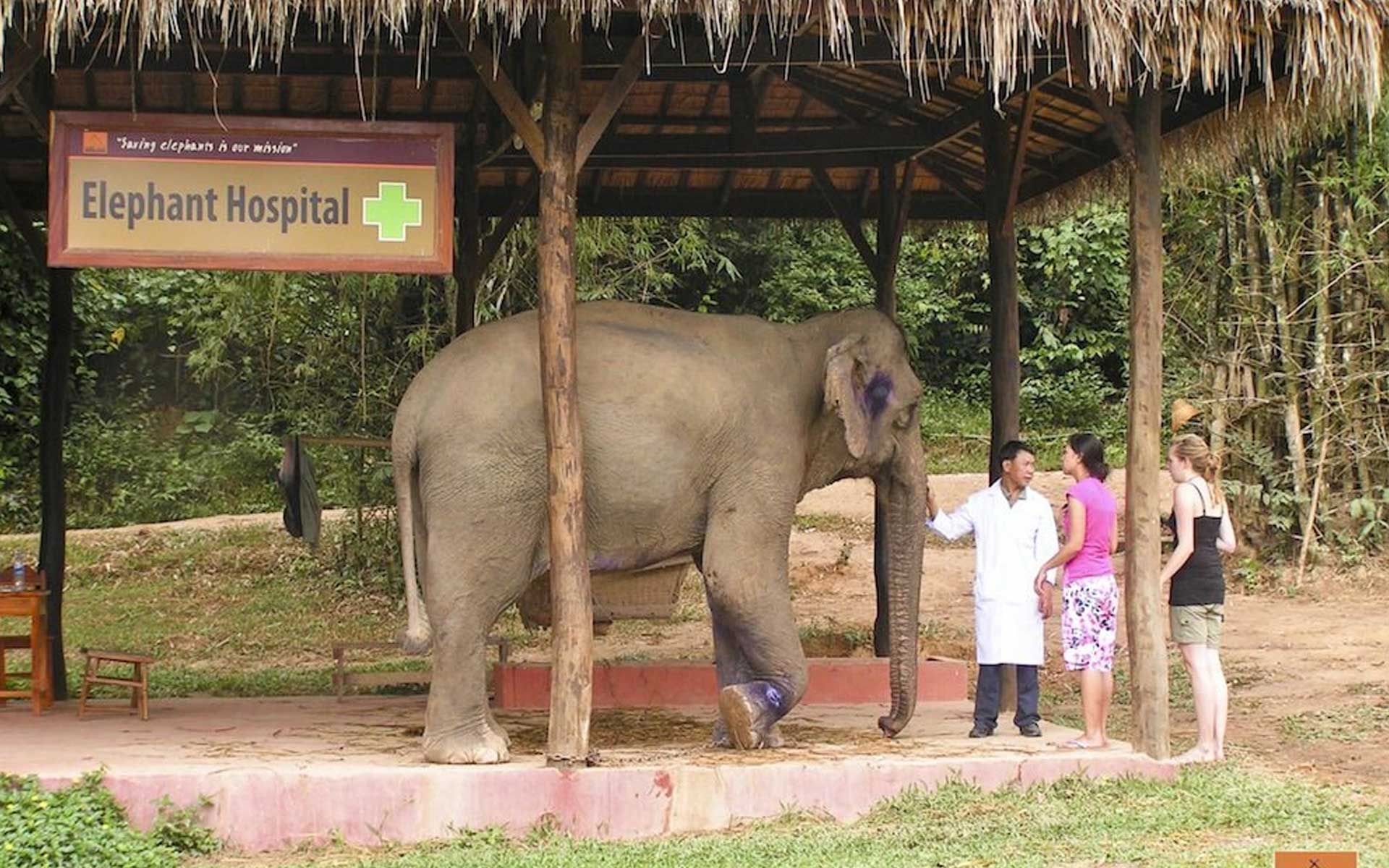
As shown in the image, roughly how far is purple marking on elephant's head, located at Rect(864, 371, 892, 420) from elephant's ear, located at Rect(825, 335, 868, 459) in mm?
72

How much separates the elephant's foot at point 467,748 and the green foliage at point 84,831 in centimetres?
101

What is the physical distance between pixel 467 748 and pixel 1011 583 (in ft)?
8.90

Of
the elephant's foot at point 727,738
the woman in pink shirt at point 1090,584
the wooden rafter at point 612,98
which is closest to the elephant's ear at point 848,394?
the woman in pink shirt at point 1090,584

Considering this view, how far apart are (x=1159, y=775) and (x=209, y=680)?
23.6ft

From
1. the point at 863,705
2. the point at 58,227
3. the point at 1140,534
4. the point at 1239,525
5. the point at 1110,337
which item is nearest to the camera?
the point at 58,227

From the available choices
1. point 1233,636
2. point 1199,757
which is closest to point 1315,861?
point 1199,757

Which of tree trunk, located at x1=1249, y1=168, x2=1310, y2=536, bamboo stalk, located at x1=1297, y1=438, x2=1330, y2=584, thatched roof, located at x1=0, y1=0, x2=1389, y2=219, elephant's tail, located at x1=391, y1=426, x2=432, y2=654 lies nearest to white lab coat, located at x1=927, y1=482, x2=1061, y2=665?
thatched roof, located at x1=0, y1=0, x2=1389, y2=219

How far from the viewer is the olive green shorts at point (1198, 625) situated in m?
8.43

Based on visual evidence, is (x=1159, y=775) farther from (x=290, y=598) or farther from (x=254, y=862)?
(x=290, y=598)

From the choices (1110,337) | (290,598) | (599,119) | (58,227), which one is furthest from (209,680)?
(1110,337)

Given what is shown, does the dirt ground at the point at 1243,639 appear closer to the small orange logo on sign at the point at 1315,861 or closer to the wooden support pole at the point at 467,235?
the small orange logo on sign at the point at 1315,861

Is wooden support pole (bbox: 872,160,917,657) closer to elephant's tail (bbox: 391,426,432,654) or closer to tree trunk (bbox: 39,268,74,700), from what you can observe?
elephant's tail (bbox: 391,426,432,654)

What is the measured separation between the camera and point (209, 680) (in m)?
12.6

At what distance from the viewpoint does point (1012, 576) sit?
852 centimetres
